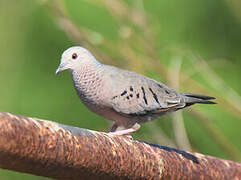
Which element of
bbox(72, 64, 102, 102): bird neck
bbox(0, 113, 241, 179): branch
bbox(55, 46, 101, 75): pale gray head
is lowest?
bbox(0, 113, 241, 179): branch

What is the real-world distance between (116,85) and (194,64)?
816 millimetres

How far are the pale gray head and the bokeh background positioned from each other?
1.20ft

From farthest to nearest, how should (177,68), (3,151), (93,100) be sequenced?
(177,68) → (93,100) → (3,151)

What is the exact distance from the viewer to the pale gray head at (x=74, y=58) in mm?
2760

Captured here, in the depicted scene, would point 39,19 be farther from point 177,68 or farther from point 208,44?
point 177,68

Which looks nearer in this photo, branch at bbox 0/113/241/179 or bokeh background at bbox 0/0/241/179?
branch at bbox 0/113/241/179

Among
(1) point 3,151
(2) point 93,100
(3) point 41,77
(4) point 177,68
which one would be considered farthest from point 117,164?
(3) point 41,77

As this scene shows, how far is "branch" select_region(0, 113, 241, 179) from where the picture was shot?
1.50m

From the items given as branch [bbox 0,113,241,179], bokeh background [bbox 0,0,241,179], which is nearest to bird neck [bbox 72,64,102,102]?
bokeh background [bbox 0,0,241,179]

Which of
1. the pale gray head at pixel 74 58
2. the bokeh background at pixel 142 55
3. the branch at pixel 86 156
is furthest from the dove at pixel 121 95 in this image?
the branch at pixel 86 156

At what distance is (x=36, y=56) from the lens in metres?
4.42

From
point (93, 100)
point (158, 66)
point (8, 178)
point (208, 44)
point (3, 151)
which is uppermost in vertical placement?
point (208, 44)

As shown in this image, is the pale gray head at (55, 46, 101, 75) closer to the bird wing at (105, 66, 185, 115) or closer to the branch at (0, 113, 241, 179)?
the bird wing at (105, 66, 185, 115)

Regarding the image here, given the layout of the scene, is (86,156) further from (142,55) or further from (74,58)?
(142,55)
